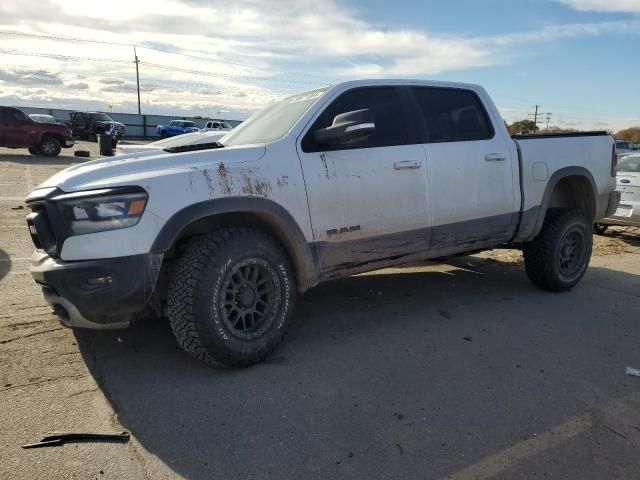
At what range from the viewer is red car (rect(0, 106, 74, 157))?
64.8 ft

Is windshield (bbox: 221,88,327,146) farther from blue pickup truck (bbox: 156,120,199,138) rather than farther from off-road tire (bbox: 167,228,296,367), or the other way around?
blue pickup truck (bbox: 156,120,199,138)

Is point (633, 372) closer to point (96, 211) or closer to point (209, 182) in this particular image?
point (209, 182)

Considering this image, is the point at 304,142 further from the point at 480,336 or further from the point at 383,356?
the point at 480,336

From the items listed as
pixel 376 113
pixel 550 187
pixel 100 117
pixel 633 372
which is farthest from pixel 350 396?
pixel 100 117

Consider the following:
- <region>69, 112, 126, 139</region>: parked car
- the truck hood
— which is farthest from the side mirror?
<region>69, 112, 126, 139</region>: parked car

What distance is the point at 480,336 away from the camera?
14.3ft

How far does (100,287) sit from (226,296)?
77 cm

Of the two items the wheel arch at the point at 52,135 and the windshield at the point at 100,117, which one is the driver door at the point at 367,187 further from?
the windshield at the point at 100,117

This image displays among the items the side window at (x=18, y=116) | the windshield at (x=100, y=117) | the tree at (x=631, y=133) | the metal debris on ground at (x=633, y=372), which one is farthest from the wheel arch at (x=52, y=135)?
the tree at (x=631, y=133)

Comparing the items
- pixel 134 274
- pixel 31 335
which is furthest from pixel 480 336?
pixel 31 335

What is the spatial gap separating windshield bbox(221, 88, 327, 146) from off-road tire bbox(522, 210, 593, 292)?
279 centimetres

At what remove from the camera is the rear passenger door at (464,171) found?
4.54m

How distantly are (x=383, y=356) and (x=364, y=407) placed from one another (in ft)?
2.51

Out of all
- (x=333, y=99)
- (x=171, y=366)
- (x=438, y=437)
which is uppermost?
(x=333, y=99)
